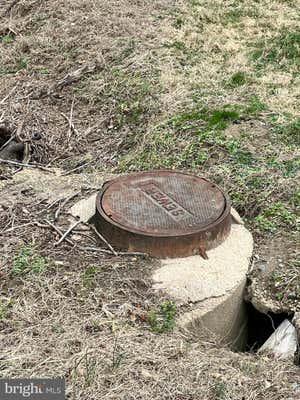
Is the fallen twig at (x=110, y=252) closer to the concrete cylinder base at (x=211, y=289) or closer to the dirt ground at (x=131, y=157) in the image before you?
the dirt ground at (x=131, y=157)

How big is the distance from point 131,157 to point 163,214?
5.08ft

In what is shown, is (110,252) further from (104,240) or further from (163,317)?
(163,317)

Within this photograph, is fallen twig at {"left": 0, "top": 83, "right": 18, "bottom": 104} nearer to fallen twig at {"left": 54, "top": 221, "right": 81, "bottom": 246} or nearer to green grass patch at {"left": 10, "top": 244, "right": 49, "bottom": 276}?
fallen twig at {"left": 54, "top": 221, "right": 81, "bottom": 246}

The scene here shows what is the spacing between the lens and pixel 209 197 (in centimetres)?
442

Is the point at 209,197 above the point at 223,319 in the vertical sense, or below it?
above

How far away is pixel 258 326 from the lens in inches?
Result: 171

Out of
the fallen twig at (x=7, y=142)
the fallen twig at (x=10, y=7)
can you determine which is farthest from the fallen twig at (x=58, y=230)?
the fallen twig at (x=10, y=7)

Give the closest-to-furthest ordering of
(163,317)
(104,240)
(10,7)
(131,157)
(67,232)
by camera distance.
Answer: (163,317)
(104,240)
(67,232)
(131,157)
(10,7)

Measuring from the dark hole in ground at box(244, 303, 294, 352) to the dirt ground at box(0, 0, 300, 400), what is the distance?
6.0 inches

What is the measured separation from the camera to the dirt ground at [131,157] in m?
3.33

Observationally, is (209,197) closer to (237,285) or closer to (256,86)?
(237,285)

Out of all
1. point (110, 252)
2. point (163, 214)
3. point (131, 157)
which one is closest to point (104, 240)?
point (110, 252)

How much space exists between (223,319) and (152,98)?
9.80 feet

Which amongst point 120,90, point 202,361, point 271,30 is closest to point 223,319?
point 202,361
